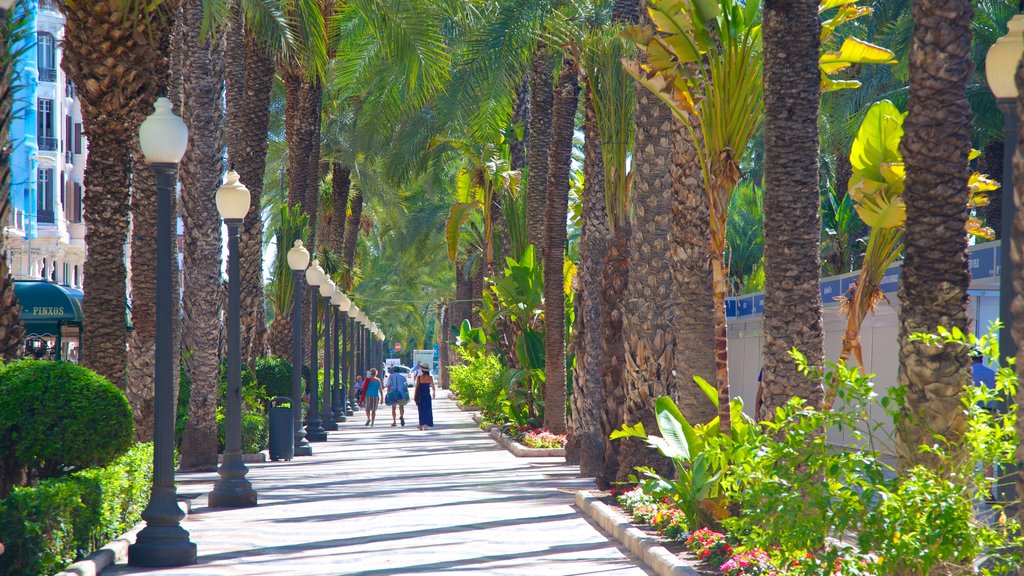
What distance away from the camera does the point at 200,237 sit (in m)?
21.3

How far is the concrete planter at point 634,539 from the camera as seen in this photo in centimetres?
988

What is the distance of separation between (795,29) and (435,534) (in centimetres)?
608

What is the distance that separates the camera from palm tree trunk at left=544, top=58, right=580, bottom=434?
75.9 feet

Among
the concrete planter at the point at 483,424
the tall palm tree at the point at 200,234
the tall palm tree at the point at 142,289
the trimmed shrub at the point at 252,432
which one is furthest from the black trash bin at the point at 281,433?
the concrete planter at the point at 483,424

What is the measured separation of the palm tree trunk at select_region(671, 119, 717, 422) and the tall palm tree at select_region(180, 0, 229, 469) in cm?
948

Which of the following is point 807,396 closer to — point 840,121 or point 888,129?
point 888,129

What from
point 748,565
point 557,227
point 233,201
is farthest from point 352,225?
point 748,565

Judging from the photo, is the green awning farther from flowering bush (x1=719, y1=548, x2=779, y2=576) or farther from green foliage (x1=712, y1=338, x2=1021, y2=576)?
green foliage (x1=712, y1=338, x2=1021, y2=576)

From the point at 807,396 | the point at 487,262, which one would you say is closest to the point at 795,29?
the point at 807,396

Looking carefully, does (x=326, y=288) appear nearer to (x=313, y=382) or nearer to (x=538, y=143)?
(x=313, y=382)

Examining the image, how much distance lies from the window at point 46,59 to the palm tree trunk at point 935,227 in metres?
50.6

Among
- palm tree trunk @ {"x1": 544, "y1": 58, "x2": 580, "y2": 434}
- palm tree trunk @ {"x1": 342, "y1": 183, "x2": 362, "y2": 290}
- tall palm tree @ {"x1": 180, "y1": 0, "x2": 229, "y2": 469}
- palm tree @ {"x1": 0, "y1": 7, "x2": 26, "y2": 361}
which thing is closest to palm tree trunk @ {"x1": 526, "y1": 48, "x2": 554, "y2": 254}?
palm tree trunk @ {"x1": 544, "y1": 58, "x2": 580, "y2": 434}

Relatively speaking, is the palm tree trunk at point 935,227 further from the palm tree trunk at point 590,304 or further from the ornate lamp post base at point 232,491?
the palm tree trunk at point 590,304

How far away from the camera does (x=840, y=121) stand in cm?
3203
